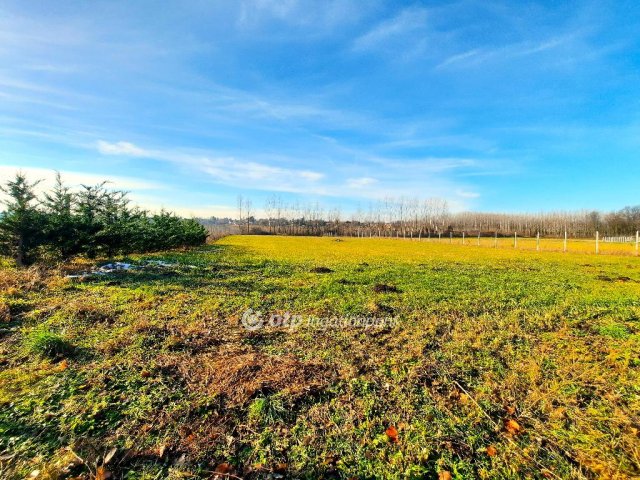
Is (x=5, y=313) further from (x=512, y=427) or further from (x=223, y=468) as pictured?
(x=512, y=427)

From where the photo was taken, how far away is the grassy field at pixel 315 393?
2.52 metres

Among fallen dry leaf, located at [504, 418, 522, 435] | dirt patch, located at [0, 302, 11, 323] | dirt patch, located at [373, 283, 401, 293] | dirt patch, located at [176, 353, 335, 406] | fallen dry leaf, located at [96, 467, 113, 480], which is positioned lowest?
fallen dry leaf, located at [504, 418, 522, 435]

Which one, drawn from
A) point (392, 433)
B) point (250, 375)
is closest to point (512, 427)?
point (392, 433)

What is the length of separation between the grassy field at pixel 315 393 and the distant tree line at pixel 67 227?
5.25m

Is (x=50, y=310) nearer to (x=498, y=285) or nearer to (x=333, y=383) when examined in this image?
(x=333, y=383)

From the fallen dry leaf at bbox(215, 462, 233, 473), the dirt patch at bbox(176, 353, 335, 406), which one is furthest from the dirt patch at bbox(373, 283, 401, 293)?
the fallen dry leaf at bbox(215, 462, 233, 473)

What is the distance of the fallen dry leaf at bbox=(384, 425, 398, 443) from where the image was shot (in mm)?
2765

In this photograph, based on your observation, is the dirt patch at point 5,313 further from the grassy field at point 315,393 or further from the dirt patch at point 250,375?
the dirt patch at point 250,375

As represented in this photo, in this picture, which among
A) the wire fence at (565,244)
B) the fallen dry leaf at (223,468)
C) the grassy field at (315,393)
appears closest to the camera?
the fallen dry leaf at (223,468)

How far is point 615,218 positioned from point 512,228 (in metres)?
32.3

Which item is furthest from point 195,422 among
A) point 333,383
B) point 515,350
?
point 515,350

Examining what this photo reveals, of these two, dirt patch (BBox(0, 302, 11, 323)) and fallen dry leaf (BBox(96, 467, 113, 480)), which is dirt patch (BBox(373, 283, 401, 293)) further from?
dirt patch (BBox(0, 302, 11, 323))

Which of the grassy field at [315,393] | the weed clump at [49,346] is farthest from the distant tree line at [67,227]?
the weed clump at [49,346]

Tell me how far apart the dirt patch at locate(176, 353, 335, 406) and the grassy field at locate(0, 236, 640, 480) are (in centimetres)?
2
